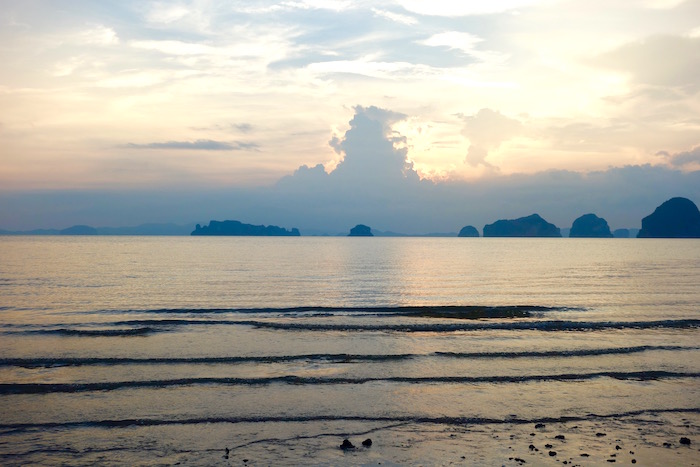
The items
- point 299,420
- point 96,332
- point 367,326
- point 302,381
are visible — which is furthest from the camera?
point 367,326

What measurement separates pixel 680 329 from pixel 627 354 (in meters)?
9.82

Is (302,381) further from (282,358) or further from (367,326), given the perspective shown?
(367,326)

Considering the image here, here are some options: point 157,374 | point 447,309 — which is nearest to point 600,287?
point 447,309

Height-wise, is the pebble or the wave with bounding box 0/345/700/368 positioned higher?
the pebble

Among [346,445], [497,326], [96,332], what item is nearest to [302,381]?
[346,445]

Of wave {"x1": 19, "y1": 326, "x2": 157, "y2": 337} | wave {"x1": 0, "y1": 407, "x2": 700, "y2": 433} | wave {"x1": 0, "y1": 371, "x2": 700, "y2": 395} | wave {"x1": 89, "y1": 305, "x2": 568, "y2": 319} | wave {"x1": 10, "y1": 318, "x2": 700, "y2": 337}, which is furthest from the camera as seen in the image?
wave {"x1": 89, "y1": 305, "x2": 568, "y2": 319}

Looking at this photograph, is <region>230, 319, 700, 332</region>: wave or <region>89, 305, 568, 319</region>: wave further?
<region>89, 305, 568, 319</region>: wave

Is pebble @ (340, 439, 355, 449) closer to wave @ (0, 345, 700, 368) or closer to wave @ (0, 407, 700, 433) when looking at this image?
wave @ (0, 407, 700, 433)

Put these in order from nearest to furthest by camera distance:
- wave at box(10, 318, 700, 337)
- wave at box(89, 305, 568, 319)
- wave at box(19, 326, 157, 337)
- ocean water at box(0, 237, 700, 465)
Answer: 1. ocean water at box(0, 237, 700, 465)
2. wave at box(19, 326, 157, 337)
3. wave at box(10, 318, 700, 337)
4. wave at box(89, 305, 568, 319)

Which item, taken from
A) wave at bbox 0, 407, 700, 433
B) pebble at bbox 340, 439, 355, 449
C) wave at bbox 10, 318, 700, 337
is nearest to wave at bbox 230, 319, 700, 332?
wave at bbox 10, 318, 700, 337

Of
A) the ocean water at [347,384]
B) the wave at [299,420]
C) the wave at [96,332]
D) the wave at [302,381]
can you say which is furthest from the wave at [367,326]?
the wave at [299,420]

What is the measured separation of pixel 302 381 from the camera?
19.3 meters

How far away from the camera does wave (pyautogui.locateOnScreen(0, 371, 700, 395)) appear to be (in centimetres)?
1852

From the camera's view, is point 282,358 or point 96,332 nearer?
point 282,358
